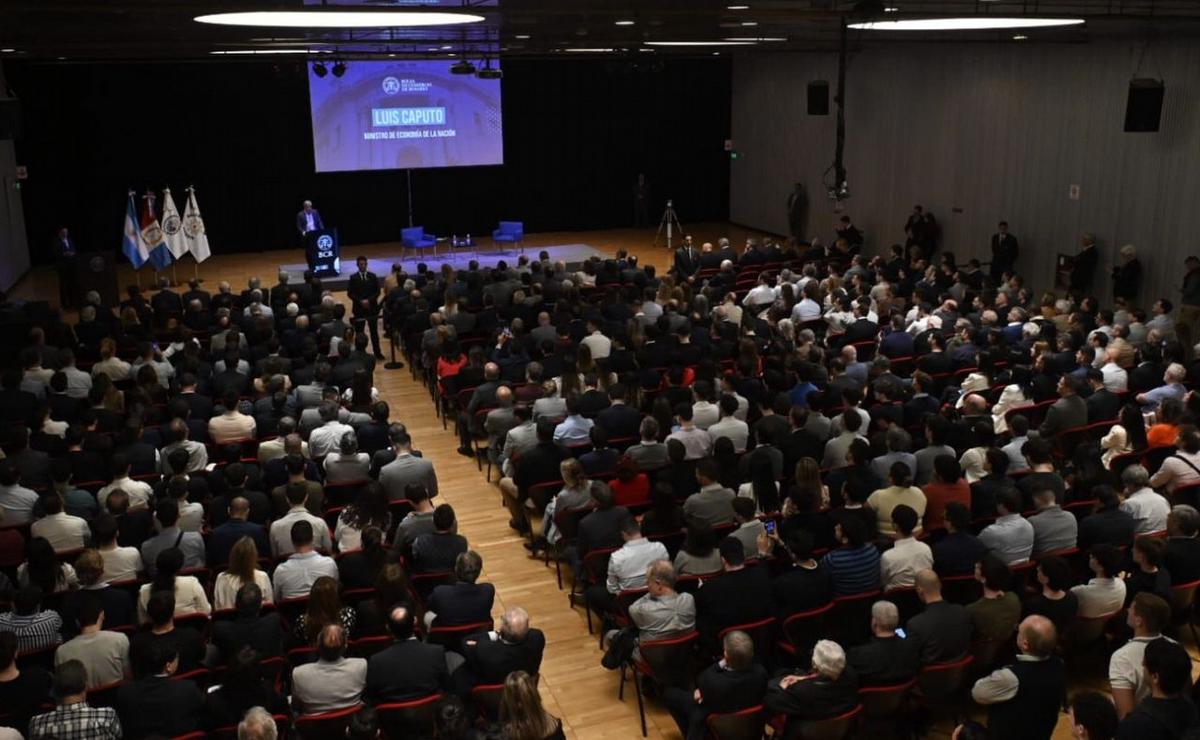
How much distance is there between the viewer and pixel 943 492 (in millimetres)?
7195

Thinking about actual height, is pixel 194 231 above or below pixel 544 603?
above

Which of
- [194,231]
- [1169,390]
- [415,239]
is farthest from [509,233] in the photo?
[1169,390]

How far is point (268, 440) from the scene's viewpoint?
9.04 m

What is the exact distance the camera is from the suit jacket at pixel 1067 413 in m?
8.84

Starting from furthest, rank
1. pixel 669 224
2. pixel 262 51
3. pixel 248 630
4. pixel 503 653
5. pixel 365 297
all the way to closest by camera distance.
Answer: pixel 669 224 → pixel 262 51 → pixel 365 297 → pixel 248 630 → pixel 503 653

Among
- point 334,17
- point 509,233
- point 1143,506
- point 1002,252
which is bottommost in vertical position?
point 1143,506

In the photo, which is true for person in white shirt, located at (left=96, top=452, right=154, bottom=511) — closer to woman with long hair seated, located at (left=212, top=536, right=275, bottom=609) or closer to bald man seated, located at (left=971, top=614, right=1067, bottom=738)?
woman with long hair seated, located at (left=212, top=536, right=275, bottom=609)

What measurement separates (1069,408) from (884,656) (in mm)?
4509

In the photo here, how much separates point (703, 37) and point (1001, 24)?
5979 millimetres

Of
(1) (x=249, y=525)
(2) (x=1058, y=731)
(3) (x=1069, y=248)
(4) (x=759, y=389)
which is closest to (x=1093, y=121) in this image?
(3) (x=1069, y=248)

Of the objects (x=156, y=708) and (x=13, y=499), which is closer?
(x=156, y=708)

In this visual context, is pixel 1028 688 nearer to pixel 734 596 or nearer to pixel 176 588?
pixel 734 596

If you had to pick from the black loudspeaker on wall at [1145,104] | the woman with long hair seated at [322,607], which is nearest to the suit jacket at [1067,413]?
the black loudspeaker on wall at [1145,104]

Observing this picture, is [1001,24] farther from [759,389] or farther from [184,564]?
[184,564]
